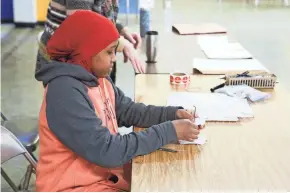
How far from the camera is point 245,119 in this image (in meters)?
1.87

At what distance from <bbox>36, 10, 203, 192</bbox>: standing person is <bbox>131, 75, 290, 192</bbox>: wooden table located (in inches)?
2.3

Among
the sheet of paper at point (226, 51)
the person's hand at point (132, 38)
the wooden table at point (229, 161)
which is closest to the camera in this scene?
the wooden table at point (229, 161)

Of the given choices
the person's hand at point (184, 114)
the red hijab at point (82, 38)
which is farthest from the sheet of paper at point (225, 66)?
the red hijab at point (82, 38)

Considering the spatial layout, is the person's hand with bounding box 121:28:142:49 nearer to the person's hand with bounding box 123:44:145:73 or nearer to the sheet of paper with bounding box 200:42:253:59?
the person's hand with bounding box 123:44:145:73

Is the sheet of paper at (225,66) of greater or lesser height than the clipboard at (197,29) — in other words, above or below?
below

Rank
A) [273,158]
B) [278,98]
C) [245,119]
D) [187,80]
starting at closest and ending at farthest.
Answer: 1. [273,158]
2. [245,119]
3. [278,98]
4. [187,80]

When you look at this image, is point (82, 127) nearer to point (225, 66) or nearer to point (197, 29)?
point (225, 66)

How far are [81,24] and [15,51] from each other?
16.8 ft

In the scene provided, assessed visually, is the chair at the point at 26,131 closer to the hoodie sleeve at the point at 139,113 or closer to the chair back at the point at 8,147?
the chair back at the point at 8,147

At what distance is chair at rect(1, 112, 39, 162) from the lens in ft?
8.50

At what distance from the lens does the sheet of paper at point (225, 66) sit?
2514 millimetres

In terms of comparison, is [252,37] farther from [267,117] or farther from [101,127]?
[101,127]

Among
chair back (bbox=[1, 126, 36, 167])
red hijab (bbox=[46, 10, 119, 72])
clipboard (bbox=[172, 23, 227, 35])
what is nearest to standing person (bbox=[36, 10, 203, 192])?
red hijab (bbox=[46, 10, 119, 72])

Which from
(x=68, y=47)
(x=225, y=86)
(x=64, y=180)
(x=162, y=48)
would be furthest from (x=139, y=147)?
(x=162, y=48)
